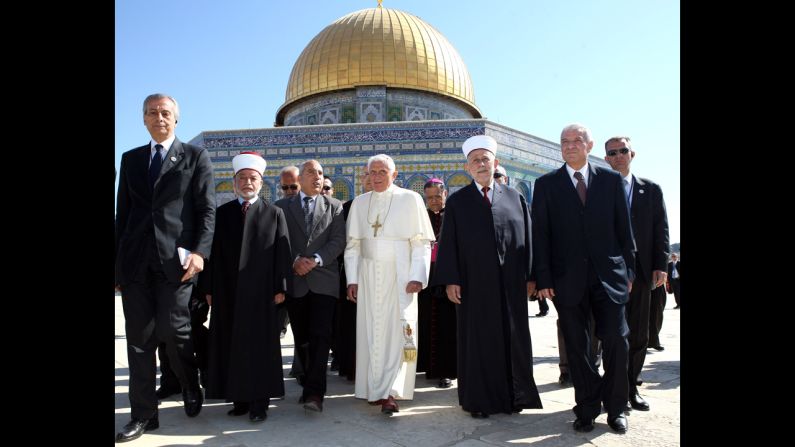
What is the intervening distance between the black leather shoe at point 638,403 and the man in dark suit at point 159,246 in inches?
105

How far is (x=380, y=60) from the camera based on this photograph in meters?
23.4

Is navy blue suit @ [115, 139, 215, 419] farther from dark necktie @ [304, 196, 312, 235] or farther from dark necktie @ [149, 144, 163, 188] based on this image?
dark necktie @ [304, 196, 312, 235]

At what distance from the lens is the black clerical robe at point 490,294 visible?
332cm

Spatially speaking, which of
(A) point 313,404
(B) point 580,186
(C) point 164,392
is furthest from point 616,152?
(C) point 164,392

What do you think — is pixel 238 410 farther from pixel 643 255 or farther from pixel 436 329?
pixel 643 255

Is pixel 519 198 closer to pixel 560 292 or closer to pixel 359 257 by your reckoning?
pixel 560 292

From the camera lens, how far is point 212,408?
3607 mm

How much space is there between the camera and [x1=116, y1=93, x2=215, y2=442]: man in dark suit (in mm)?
2961

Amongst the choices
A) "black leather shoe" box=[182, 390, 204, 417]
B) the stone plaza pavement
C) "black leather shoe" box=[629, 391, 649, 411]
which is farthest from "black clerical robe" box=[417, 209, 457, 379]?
"black leather shoe" box=[182, 390, 204, 417]

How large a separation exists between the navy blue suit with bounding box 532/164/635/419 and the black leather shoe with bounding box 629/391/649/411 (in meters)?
0.53
